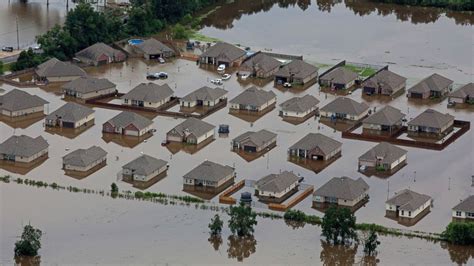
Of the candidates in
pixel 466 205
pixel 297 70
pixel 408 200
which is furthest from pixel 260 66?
pixel 466 205

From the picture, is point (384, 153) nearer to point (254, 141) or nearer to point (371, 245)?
point (254, 141)

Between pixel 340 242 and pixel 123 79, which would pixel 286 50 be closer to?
pixel 123 79

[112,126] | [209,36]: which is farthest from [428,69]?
[112,126]

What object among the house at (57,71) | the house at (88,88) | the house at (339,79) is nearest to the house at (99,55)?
the house at (57,71)

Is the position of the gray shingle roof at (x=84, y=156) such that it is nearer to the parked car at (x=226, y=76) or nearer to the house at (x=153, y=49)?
the parked car at (x=226, y=76)

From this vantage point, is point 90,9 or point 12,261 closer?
point 12,261

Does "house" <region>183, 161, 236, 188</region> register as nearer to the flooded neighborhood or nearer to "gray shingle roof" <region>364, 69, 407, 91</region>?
the flooded neighborhood
